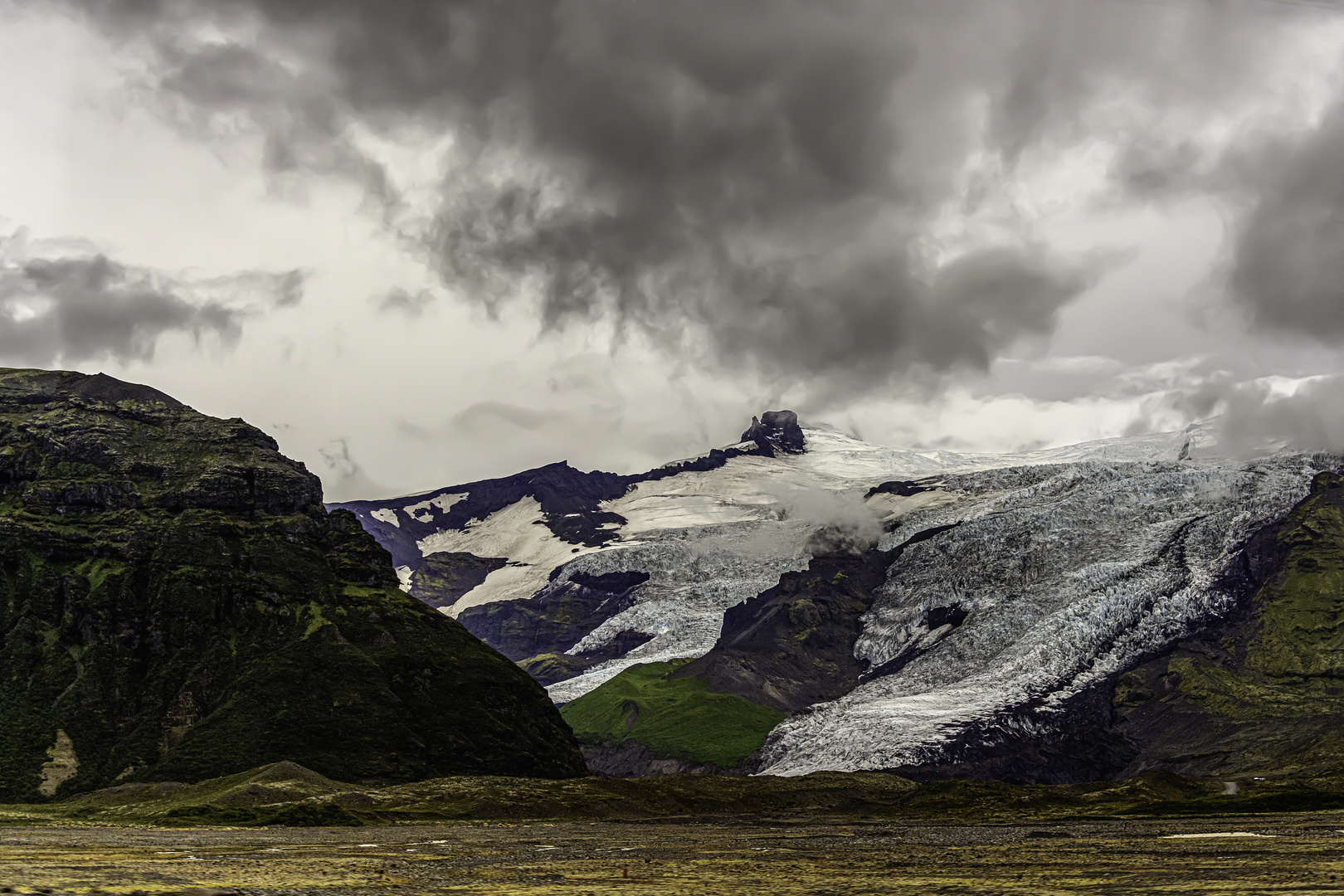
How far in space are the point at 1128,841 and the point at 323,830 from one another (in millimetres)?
105828

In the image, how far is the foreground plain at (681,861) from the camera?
166 ft

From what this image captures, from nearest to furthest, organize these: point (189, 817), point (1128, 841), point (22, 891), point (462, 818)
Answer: point (22, 891) → point (1128, 841) → point (189, 817) → point (462, 818)

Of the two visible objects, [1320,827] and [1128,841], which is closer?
[1128,841]

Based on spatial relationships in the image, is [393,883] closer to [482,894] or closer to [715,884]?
[482,894]

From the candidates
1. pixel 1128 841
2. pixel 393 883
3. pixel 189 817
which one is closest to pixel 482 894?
pixel 393 883

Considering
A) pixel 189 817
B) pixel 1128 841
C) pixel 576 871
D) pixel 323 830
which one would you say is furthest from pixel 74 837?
pixel 1128 841

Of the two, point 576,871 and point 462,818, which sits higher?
point 576,871

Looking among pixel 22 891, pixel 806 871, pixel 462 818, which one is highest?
pixel 22 891

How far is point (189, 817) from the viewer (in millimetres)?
164250

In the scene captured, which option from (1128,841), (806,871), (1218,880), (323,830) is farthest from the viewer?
(323,830)

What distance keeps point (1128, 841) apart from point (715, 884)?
63529mm

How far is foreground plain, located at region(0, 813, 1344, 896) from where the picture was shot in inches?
1993

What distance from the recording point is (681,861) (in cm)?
8281

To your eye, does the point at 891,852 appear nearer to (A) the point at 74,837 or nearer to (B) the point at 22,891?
(B) the point at 22,891
